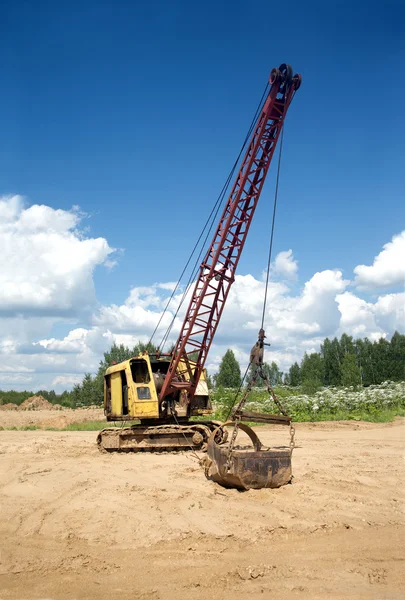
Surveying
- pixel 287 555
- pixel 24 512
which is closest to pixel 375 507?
pixel 287 555

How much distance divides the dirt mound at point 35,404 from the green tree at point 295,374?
42.8 metres

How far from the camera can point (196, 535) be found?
666cm

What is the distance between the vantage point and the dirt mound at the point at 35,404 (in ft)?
158

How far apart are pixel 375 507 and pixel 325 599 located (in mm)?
3332

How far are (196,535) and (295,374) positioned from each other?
254ft

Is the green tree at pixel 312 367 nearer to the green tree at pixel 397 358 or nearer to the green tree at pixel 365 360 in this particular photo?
the green tree at pixel 365 360

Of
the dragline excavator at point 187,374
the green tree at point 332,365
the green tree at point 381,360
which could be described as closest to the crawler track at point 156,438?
the dragline excavator at point 187,374

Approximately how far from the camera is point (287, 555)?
6.02 metres

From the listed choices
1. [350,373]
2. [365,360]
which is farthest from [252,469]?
[365,360]

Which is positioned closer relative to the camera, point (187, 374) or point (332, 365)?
point (187, 374)

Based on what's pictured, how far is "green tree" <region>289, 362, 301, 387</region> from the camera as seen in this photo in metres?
80.0

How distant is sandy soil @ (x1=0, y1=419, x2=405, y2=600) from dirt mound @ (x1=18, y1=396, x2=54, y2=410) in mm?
39336

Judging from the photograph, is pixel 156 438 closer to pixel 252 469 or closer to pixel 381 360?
pixel 252 469

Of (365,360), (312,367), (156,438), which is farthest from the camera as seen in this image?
(312,367)
